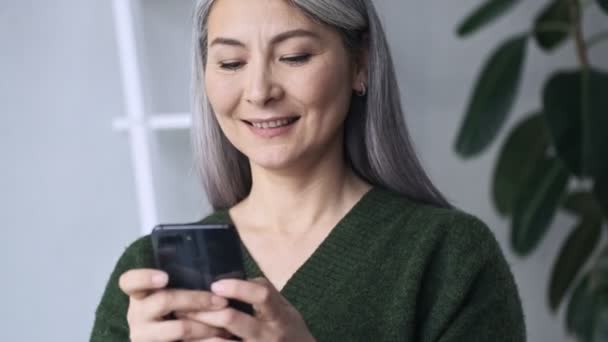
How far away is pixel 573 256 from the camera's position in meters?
0.81

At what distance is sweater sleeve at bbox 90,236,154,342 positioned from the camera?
174 centimetres

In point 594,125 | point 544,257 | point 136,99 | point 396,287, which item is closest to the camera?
point 594,125

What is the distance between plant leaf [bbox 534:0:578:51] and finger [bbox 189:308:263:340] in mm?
575

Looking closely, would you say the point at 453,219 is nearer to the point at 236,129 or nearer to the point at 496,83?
the point at 236,129

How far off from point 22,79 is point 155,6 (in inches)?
15.9

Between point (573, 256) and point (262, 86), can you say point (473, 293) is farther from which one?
point (573, 256)

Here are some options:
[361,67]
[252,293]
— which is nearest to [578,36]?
[252,293]

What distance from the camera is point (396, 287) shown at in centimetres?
159

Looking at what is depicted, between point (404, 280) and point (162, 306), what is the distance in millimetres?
494

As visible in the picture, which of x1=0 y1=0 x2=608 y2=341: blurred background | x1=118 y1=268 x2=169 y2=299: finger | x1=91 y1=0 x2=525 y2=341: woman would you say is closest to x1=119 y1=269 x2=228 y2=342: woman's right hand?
x1=118 y1=268 x2=169 y2=299: finger

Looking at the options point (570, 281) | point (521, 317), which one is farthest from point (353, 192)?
point (570, 281)

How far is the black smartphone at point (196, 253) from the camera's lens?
4.00 ft

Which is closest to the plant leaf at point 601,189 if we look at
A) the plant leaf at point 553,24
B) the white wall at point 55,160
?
the plant leaf at point 553,24

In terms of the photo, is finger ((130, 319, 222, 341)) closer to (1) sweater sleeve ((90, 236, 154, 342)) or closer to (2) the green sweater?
(2) the green sweater
